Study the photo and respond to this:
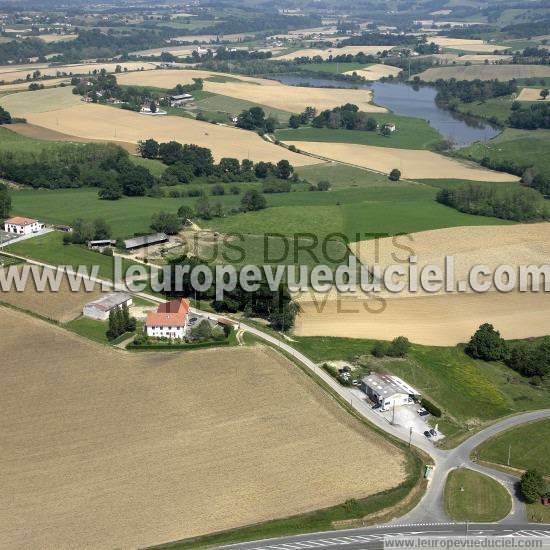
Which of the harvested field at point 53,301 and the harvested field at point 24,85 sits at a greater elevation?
the harvested field at point 24,85

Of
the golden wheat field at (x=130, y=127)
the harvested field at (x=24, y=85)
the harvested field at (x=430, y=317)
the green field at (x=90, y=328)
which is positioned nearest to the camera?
the green field at (x=90, y=328)

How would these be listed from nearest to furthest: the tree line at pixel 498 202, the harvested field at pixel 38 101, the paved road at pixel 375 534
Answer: the paved road at pixel 375 534 → the tree line at pixel 498 202 → the harvested field at pixel 38 101

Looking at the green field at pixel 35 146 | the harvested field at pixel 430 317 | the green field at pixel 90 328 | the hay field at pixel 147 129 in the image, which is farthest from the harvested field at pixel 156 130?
the green field at pixel 90 328

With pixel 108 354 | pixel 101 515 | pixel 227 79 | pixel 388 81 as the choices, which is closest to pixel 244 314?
pixel 108 354

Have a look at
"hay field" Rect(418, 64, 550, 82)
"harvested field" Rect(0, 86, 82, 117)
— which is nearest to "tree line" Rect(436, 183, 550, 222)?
"harvested field" Rect(0, 86, 82, 117)

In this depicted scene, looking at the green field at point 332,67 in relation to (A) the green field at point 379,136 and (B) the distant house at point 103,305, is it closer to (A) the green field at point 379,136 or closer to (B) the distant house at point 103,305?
(A) the green field at point 379,136

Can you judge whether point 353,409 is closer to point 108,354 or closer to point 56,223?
point 108,354

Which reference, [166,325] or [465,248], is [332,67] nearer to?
[465,248]

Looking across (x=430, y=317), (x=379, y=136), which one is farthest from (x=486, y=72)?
(x=430, y=317)
